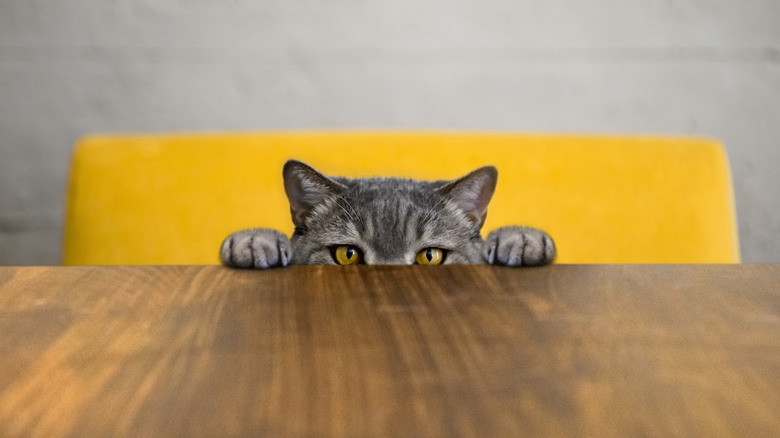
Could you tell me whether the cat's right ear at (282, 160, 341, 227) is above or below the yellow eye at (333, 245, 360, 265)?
above

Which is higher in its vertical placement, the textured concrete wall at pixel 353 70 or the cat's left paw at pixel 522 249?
the textured concrete wall at pixel 353 70

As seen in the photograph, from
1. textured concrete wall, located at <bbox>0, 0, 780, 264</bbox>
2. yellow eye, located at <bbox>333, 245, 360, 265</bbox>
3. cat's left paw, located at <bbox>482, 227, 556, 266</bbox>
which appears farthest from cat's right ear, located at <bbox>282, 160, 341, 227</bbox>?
textured concrete wall, located at <bbox>0, 0, 780, 264</bbox>

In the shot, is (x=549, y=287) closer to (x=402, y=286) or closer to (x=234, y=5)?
(x=402, y=286)

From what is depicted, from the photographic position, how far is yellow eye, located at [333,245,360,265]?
1.14 m

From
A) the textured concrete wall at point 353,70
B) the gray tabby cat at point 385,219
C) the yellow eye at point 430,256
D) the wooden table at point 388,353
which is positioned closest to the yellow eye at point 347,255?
the gray tabby cat at point 385,219

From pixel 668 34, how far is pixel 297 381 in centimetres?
211

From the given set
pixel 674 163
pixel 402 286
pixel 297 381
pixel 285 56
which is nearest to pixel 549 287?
pixel 402 286

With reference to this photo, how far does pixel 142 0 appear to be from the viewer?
212 centimetres

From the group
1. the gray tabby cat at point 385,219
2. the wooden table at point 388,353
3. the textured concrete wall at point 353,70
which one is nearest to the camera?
the wooden table at point 388,353

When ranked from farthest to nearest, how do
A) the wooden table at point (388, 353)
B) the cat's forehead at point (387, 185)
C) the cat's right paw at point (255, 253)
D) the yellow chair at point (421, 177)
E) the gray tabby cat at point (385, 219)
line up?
the yellow chair at point (421, 177), the cat's forehead at point (387, 185), the gray tabby cat at point (385, 219), the cat's right paw at point (255, 253), the wooden table at point (388, 353)

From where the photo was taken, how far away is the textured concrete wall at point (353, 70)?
2129 millimetres

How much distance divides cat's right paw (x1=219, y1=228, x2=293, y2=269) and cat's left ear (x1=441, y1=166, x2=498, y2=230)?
41 centimetres

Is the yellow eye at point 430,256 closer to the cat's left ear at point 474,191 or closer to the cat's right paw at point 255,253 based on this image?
the cat's left ear at point 474,191

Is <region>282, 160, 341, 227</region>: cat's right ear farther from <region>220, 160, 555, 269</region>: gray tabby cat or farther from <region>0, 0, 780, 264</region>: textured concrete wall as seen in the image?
<region>0, 0, 780, 264</region>: textured concrete wall
